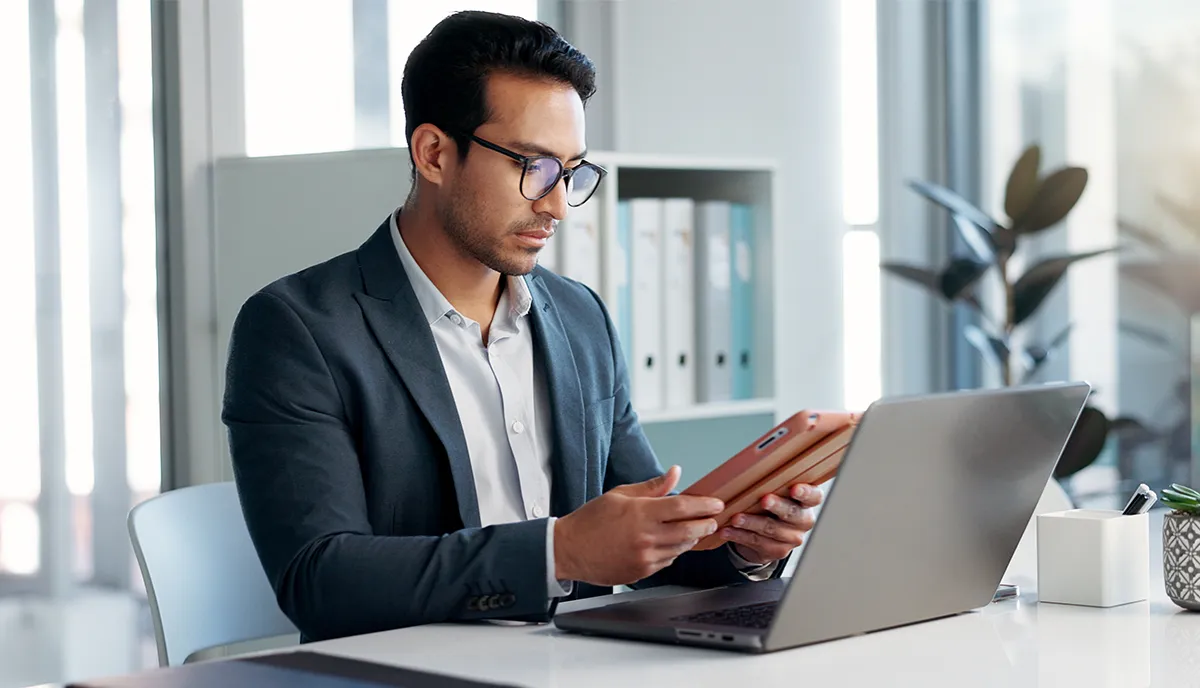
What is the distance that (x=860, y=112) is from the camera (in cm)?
380

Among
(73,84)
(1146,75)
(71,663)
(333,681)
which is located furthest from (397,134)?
(333,681)

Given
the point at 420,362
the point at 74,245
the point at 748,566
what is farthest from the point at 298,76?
the point at 748,566

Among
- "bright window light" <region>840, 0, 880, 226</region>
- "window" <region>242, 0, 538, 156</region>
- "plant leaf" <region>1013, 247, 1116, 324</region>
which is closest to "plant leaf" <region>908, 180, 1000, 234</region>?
"plant leaf" <region>1013, 247, 1116, 324</region>

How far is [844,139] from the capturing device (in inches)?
149

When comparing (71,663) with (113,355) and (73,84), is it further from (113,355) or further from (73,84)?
(73,84)

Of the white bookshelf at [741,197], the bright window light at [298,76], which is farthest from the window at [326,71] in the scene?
the white bookshelf at [741,197]

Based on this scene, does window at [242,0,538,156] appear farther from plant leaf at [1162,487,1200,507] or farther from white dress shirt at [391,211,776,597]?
plant leaf at [1162,487,1200,507]

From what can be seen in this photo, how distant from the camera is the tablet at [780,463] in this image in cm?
122

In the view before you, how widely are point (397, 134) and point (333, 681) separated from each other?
76.1 inches

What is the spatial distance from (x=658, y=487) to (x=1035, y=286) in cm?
213

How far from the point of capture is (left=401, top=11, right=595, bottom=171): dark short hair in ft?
5.73

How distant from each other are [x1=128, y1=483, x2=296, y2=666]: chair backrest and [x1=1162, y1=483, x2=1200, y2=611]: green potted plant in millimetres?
1091

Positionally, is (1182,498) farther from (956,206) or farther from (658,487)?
(956,206)

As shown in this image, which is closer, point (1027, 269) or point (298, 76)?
point (298, 76)
